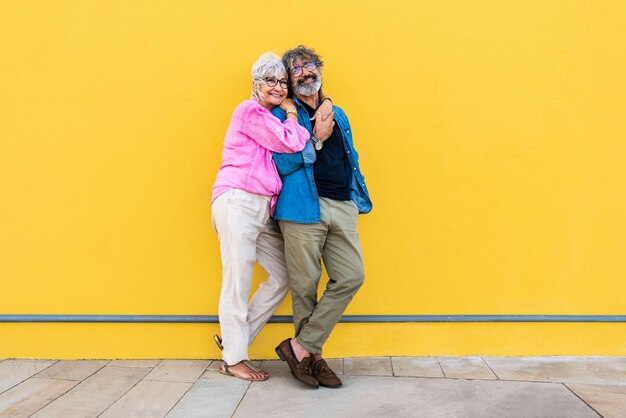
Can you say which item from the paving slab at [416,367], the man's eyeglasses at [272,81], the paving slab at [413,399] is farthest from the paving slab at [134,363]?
the man's eyeglasses at [272,81]

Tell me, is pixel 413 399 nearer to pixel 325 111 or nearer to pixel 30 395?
pixel 325 111

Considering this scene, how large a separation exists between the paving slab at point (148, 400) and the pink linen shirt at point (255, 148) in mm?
1068

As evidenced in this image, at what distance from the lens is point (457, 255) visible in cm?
354

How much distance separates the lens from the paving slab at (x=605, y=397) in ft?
9.00

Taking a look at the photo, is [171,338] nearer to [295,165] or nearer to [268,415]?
[268,415]

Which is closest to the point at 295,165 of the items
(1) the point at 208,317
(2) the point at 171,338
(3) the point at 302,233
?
(3) the point at 302,233

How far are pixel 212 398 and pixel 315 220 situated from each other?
42.6 inches

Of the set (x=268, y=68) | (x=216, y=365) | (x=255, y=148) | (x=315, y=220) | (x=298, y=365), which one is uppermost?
(x=268, y=68)

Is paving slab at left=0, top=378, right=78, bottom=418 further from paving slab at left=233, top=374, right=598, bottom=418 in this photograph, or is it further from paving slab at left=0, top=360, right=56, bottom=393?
paving slab at left=233, top=374, right=598, bottom=418

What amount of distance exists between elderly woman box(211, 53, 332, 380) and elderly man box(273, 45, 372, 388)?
0.07 metres

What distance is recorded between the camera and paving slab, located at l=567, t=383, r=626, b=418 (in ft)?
9.00

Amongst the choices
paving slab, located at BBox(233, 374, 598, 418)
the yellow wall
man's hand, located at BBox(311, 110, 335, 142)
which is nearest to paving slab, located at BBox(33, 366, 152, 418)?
the yellow wall

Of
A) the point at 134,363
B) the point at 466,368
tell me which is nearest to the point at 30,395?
the point at 134,363

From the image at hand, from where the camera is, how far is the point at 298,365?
320 centimetres
